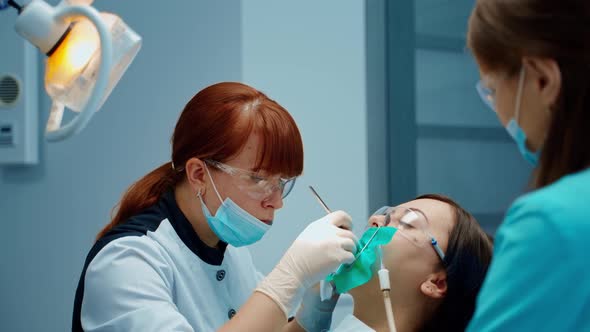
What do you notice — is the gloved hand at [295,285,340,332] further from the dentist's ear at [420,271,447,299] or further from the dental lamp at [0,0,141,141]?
the dental lamp at [0,0,141,141]

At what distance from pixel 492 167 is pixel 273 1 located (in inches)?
49.6

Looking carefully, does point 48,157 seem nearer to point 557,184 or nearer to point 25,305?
point 25,305

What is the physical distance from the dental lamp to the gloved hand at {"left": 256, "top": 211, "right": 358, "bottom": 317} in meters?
0.63

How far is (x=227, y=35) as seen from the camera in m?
2.66

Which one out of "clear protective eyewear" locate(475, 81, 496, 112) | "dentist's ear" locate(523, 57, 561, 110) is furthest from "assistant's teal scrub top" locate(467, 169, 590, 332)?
"clear protective eyewear" locate(475, 81, 496, 112)

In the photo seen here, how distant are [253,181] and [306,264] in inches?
11.8

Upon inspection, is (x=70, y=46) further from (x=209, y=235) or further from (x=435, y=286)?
(x=435, y=286)

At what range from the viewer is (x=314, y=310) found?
6.28ft

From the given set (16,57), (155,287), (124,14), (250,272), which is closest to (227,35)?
(124,14)

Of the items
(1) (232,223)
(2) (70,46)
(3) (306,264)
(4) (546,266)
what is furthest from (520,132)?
(1) (232,223)

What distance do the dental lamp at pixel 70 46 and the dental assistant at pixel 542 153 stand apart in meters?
0.70

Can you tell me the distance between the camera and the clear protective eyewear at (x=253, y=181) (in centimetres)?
182

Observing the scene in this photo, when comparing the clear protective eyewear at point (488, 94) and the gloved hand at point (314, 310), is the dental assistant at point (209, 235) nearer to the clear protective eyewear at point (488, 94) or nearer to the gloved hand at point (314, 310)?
the gloved hand at point (314, 310)

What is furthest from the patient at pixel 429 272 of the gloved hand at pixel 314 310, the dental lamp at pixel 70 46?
the dental lamp at pixel 70 46
